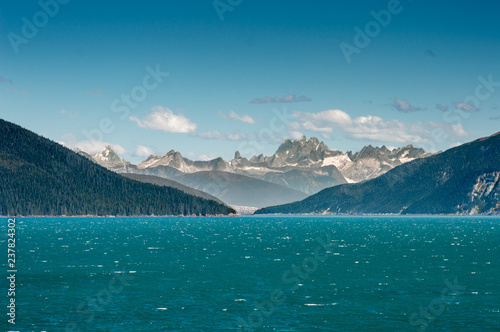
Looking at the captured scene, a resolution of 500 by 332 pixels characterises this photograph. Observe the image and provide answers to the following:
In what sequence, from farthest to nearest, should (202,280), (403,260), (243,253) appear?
1. (243,253)
2. (403,260)
3. (202,280)

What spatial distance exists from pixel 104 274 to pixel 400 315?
2123 inches

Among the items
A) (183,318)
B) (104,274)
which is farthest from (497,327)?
(104,274)

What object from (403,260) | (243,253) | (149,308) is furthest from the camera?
(243,253)

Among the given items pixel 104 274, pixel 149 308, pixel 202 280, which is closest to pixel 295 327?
pixel 149 308

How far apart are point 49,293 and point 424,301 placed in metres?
50.7

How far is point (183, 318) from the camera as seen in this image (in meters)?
60.7

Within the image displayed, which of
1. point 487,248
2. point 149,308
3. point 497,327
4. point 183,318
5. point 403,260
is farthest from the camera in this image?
point 487,248

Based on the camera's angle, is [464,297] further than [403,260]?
No

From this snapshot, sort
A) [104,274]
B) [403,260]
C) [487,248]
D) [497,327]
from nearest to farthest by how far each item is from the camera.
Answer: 1. [497,327]
2. [104,274]
3. [403,260]
4. [487,248]

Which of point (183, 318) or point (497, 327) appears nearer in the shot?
point (497, 327)

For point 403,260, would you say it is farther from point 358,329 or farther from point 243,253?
point 358,329

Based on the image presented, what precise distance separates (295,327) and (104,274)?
4837 cm

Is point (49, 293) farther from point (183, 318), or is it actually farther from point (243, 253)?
point (243, 253)

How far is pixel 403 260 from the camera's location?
117 m
